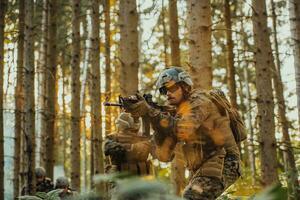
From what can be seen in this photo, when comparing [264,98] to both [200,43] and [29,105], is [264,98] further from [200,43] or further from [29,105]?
[29,105]

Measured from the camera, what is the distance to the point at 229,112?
538 centimetres

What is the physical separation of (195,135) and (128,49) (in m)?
4.13

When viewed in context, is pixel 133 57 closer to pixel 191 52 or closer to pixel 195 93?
pixel 191 52

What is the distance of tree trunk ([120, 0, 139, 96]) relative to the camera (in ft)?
29.2

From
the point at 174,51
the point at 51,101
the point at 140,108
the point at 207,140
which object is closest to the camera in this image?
the point at 140,108

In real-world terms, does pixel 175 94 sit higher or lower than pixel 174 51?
lower

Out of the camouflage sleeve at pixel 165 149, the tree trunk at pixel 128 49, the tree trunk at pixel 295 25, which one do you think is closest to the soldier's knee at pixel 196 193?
the camouflage sleeve at pixel 165 149

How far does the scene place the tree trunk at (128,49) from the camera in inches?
350

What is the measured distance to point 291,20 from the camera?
998 centimetres

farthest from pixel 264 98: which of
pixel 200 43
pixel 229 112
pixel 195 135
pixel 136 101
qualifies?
pixel 136 101

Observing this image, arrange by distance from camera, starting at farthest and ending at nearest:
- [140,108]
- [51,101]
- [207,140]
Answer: [51,101] < [207,140] < [140,108]

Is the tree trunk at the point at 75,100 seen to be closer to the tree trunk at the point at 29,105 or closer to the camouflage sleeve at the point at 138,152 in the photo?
the tree trunk at the point at 29,105

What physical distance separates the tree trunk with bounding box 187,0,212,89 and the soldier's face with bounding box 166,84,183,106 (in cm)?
227

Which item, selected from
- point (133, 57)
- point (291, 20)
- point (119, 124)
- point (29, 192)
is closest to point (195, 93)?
point (119, 124)
